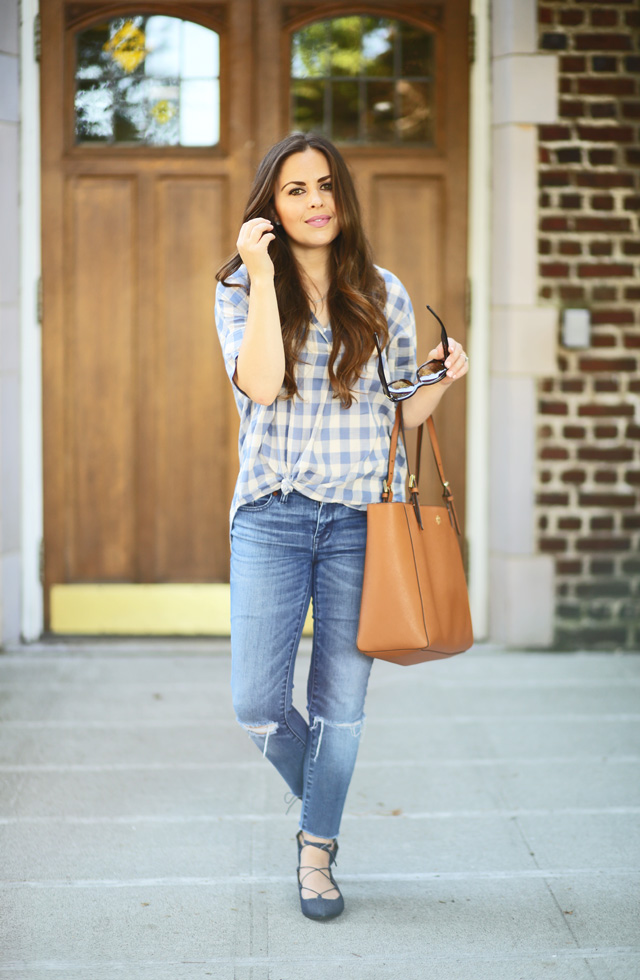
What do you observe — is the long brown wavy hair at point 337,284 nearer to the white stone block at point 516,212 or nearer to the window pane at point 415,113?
the white stone block at point 516,212

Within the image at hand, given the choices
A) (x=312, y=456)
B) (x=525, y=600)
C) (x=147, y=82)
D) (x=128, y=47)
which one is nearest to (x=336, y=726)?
(x=312, y=456)

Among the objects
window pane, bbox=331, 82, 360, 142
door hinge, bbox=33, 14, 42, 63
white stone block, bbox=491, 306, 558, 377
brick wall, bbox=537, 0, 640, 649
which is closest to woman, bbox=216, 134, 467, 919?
white stone block, bbox=491, 306, 558, 377

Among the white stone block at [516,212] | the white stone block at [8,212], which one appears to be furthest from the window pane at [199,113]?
the white stone block at [516,212]

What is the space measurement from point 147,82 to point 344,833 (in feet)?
11.3

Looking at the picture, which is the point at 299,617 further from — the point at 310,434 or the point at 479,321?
the point at 479,321

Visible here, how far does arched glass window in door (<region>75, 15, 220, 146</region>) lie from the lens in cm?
499

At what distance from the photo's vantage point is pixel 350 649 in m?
2.57

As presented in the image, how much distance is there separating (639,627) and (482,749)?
155cm

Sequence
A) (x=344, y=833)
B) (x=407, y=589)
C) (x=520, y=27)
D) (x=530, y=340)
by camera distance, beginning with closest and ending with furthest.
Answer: (x=407, y=589) < (x=344, y=833) < (x=520, y=27) < (x=530, y=340)

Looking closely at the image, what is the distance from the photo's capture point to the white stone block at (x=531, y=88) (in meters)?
4.83

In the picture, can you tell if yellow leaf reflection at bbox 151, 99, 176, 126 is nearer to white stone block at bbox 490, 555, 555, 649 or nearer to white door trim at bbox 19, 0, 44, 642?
white door trim at bbox 19, 0, 44, 642

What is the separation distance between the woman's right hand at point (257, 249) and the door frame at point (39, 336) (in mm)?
2827

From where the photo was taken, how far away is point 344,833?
10.5 feet

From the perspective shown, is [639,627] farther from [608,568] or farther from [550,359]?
[550,359]
